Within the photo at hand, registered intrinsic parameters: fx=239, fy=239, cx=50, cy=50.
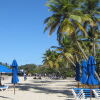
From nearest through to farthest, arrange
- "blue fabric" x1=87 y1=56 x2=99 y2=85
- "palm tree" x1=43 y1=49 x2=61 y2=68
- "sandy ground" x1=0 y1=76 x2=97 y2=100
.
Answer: "blue fabric" x1=87 y1=56 x2=99 y2=85, "sandy ground" x1=0 y1=76 x2=97 y2=100, "palm tree" x1=43 y1=49 x2=61 y2=68

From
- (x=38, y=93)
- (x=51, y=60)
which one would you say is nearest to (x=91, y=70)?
(x=38, y=93)

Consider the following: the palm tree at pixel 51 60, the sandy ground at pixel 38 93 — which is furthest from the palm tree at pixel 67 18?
the palm tree at pixel 51 60

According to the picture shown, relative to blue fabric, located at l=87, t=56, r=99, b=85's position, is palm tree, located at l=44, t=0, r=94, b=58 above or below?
above

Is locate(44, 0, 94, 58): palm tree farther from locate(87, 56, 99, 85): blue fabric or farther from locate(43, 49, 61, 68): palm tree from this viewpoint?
locate(43, 49, 61, 68): palm tree

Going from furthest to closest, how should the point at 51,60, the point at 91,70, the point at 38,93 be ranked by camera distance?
the point at 51,60
the point at 38,93
the point at 91,70

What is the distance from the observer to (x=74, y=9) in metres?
20.5

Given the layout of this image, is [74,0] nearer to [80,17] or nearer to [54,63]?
[80,17]

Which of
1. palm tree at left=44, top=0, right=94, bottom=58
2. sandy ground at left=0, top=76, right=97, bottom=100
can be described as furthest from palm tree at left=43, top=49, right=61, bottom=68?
palm tree at left=44, top=0, right=94, bottom=58

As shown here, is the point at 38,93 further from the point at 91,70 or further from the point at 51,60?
the point at 51,60

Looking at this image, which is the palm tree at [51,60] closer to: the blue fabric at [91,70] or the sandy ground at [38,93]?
the sandy ground at [38,93]

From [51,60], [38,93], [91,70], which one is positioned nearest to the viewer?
[91,70]

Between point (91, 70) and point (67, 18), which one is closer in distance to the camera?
point (91, 70)

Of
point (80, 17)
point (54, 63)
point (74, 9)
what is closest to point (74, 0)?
point (74, 9)

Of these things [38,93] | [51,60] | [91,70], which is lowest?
[38,93]
